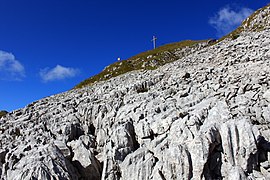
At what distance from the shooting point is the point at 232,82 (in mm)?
28500

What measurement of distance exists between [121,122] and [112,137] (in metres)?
2.45

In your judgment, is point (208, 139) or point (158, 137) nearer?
point (208, 139)

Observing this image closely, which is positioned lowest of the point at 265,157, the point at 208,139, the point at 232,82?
the point at 265,157

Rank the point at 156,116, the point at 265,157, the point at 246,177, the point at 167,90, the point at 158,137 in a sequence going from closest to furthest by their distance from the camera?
the point at 246,177, the point at 265,157, the point at 158,137, the point at 156,116, the point at 167,90

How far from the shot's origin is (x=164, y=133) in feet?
82.2

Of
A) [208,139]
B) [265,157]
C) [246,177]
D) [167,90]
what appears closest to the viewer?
Result: [246,177]

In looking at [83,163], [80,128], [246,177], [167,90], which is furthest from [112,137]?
[246,177]

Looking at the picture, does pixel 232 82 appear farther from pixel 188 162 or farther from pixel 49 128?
pixel 49 128

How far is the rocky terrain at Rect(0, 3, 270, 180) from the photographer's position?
65.8 ft

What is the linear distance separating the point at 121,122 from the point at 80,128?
8.18 m

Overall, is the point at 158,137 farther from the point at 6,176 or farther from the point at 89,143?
the point at 6,176

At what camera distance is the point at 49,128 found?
3503cm

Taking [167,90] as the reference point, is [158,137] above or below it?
below

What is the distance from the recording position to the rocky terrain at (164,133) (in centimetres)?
2006
